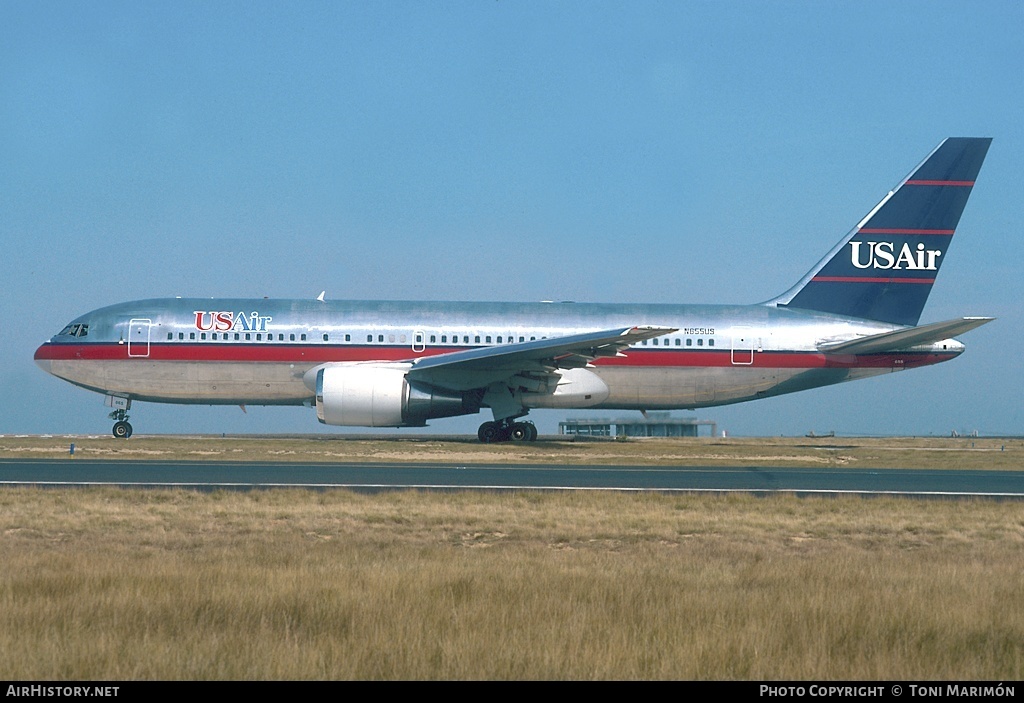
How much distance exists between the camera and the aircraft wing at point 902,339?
96.4 ft

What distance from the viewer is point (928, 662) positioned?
22.3ft

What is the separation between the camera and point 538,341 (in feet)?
97.2

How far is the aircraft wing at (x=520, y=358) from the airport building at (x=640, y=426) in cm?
1268

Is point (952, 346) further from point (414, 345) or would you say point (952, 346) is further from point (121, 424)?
point (121, 424)

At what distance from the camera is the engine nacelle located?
93.2ft

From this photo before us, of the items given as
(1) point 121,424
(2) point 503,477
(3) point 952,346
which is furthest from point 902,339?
(1) point 121,424

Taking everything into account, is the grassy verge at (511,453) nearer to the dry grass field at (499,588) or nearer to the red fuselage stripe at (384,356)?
the red fuselage stripe at (384,356)

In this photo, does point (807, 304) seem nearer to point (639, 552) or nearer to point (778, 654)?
point (639, 552)

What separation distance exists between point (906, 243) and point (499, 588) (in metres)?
28.4

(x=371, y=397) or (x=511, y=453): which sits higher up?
(x=371, y=397)

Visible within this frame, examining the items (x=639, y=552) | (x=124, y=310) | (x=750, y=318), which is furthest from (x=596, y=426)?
(x=639, y=552)

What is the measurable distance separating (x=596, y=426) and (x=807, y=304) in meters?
12.7

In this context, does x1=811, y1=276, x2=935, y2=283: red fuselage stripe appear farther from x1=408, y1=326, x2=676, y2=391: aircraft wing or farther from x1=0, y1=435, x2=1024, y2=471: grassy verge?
x1=408, y1=326, x2=676, y2=391: aircraft wing
